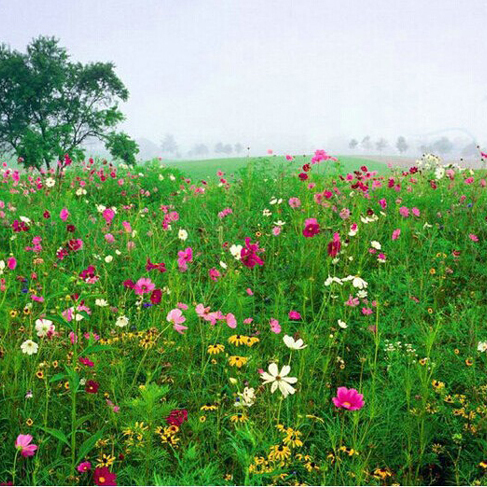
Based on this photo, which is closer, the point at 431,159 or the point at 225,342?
the point at 225,342

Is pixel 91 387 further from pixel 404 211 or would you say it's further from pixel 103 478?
pixel 404 211

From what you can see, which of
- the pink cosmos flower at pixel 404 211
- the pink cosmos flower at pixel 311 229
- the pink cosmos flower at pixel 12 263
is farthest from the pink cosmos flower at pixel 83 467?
the pink cosmos flower at pixel 404 211

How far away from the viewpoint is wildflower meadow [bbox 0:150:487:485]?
1.96 meters

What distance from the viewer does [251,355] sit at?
8.65ft

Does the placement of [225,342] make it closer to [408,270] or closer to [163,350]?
[163,350]

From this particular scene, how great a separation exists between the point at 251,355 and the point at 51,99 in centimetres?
3079

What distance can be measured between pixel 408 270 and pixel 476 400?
1634mm

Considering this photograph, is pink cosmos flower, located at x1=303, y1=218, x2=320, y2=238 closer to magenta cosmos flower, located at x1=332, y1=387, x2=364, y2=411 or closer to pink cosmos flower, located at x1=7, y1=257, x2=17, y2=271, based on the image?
magenta cosmos flower, located at x1=332, y1=387, x2=364, y2=411

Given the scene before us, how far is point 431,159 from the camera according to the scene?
7703 millimetres

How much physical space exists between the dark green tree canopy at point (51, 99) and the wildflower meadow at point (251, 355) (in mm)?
23798

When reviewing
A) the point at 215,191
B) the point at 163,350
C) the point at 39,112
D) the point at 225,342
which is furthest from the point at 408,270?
the point at 39,112

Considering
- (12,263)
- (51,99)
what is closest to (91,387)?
(12,263)

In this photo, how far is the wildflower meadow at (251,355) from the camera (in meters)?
1.96

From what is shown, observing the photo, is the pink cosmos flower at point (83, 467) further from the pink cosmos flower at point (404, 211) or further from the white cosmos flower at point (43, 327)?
the pink cosmos flower at point (404, 211)
